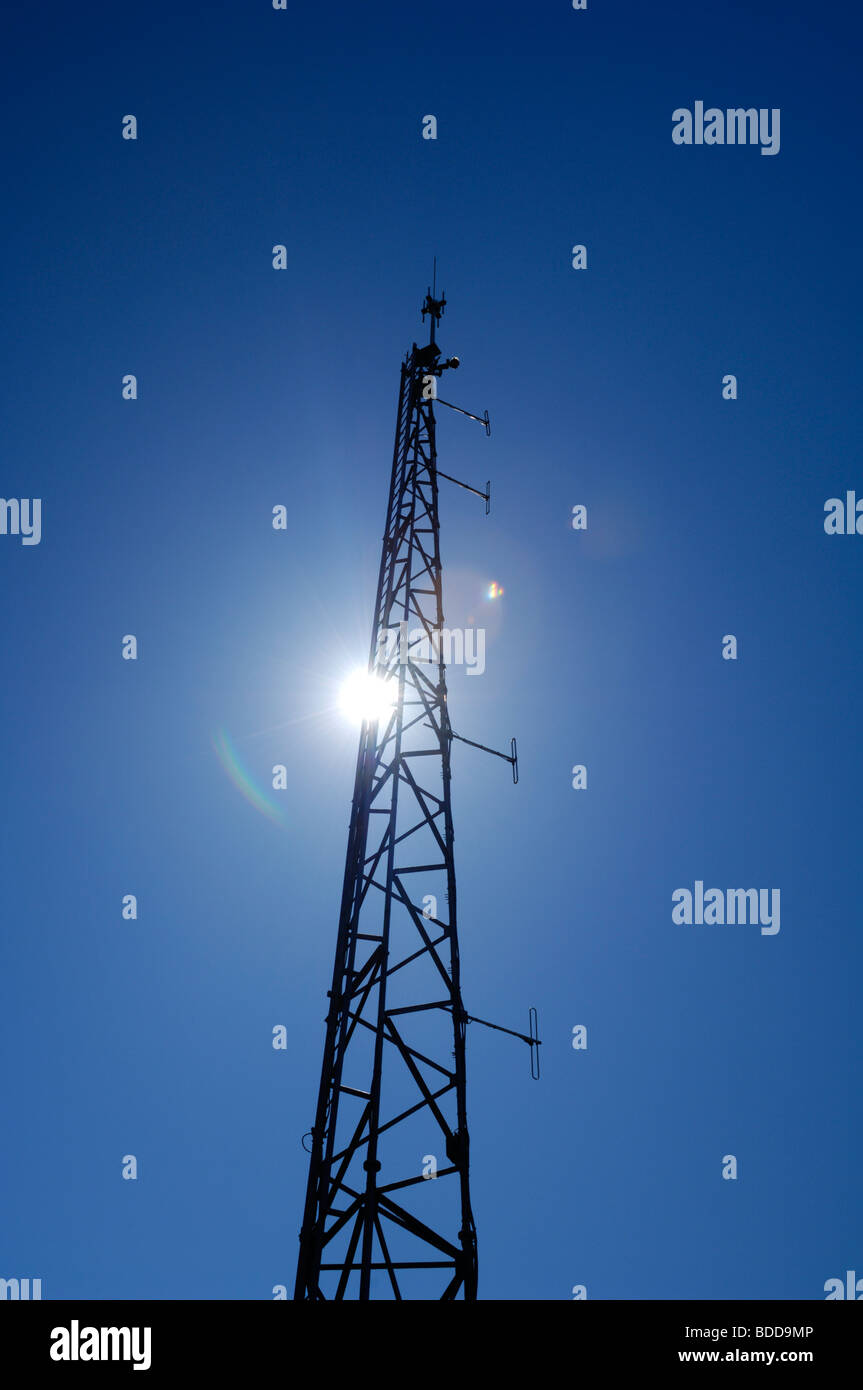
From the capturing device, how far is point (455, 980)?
12.4m

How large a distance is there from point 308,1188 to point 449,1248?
2124mm

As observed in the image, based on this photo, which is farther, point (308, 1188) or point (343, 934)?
point (343, 934)
